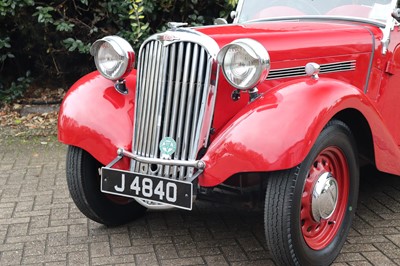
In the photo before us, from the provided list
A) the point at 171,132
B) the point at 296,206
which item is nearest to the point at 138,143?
the point at 171,132

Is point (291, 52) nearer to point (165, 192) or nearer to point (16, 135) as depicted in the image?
point (165, 192)

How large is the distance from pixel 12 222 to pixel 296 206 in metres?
2.19

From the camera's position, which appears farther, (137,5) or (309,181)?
(137,5)

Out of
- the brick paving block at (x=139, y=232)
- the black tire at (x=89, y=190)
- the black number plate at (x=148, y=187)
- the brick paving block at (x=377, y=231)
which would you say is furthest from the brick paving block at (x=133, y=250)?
the brick paving block at (x=377, y=231)

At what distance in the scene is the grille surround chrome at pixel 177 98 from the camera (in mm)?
2949

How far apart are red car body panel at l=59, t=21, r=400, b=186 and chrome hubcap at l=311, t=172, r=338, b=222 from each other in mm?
383

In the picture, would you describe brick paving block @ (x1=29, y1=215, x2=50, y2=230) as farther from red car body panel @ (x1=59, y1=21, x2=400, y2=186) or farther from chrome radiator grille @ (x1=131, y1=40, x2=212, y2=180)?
chrome radiator grille @ (x1=131, y1=40, x2=212, y2=180)

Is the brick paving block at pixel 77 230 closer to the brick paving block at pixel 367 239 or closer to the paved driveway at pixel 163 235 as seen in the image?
the paved driveway at pixel 163 235

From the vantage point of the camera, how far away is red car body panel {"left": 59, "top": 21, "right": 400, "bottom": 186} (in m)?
2.71

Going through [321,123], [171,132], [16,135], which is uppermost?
[321,123]

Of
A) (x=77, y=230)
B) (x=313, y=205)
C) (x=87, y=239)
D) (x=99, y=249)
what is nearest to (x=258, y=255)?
(x=313, y=205)

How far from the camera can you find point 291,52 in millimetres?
3277

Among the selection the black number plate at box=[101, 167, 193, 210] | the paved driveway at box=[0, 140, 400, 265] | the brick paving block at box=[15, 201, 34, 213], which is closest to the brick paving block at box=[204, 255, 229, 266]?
the paved driveway at box=[0, 140, 400, 265]

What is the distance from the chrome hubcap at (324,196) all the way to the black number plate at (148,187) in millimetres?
733
